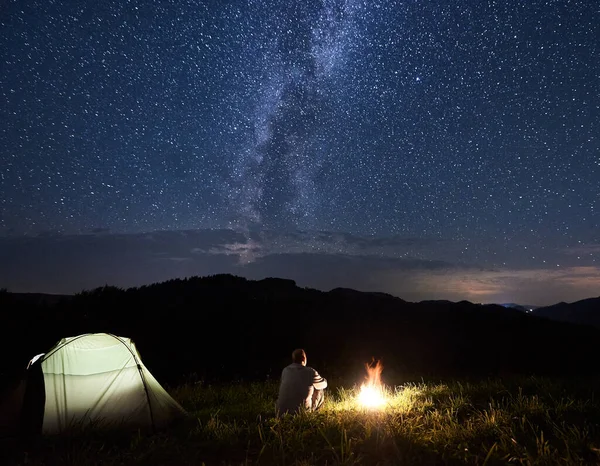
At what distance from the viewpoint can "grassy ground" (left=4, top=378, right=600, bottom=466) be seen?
14.8 feet

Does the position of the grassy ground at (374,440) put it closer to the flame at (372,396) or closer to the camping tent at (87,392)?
the flame at (372,396)

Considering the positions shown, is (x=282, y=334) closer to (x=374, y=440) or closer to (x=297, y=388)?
(x=297, y=388)

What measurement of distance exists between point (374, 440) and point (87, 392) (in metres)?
5.03

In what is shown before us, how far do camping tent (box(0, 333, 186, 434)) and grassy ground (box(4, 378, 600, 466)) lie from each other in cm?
50

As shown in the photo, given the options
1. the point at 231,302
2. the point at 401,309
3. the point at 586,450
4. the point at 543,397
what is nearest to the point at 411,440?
the point at 586,450

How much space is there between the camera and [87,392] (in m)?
7.07

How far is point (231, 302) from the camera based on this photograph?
110 feet

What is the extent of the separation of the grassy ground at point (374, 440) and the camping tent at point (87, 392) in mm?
503

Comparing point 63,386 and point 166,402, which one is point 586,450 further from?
point 63,386

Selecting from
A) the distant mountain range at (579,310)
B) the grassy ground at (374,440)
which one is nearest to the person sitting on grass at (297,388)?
the grassy ground at (374,440)

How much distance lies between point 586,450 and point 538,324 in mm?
38533

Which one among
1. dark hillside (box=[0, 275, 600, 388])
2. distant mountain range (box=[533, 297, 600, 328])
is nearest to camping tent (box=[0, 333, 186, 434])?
dark hillside (box=[0, 275, 600, 388])

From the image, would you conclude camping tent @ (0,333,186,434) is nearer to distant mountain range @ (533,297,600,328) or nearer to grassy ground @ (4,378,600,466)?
grassy ground @ (4,378,600,466)

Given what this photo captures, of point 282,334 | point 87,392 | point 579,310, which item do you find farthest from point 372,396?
point 579,310
